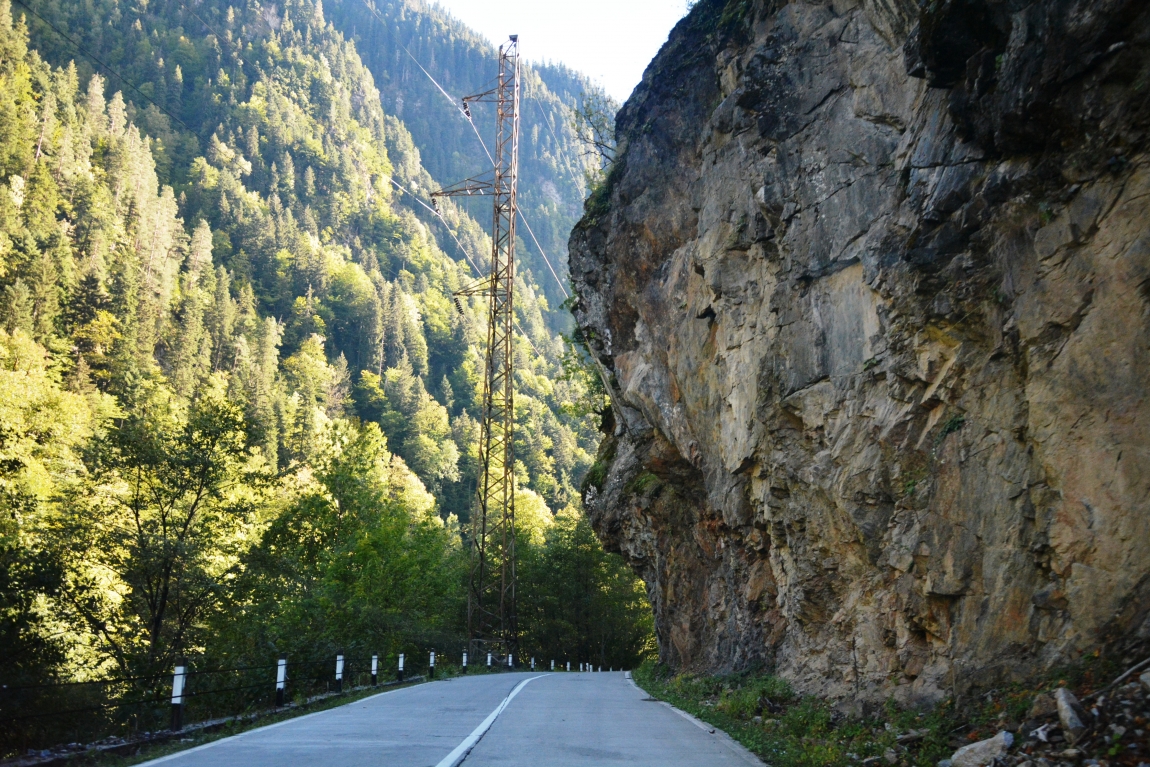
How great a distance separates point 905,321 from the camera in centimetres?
1088

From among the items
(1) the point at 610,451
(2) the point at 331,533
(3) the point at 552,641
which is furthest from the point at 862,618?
(3) the point at 552,641

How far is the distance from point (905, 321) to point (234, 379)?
280ft

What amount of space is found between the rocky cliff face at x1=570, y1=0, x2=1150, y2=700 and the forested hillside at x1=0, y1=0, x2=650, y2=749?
10940mm

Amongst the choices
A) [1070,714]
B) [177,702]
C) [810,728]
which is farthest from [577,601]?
[1070,714]

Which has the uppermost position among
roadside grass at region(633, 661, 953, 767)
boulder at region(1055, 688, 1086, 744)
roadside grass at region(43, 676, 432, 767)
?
boulder at region(1055, 688, 1086, 744)

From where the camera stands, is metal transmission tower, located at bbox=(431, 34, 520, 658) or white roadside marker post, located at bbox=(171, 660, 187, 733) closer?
white roadside marker post, located at bbox=(171, 660, 187, 733)

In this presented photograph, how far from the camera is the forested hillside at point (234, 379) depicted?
1972cm

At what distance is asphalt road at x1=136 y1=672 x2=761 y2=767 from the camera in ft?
23.6

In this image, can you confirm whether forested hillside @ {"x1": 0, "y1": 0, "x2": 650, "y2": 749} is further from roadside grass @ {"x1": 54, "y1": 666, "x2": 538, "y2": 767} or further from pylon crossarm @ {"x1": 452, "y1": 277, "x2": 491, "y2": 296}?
pylon crossarm @ {"x1": 452, "y1": 277, "x2": 491, "y2": 296}

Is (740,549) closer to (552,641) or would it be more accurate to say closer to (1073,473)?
(1073,473)

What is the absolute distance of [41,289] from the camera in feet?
199

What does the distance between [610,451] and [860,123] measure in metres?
16.8

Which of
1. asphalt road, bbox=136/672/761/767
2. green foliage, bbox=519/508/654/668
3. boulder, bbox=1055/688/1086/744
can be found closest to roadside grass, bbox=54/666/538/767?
asphalt road, bbox=136/672/761/767

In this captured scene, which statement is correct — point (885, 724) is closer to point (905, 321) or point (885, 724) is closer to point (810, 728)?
point (810, 728)
